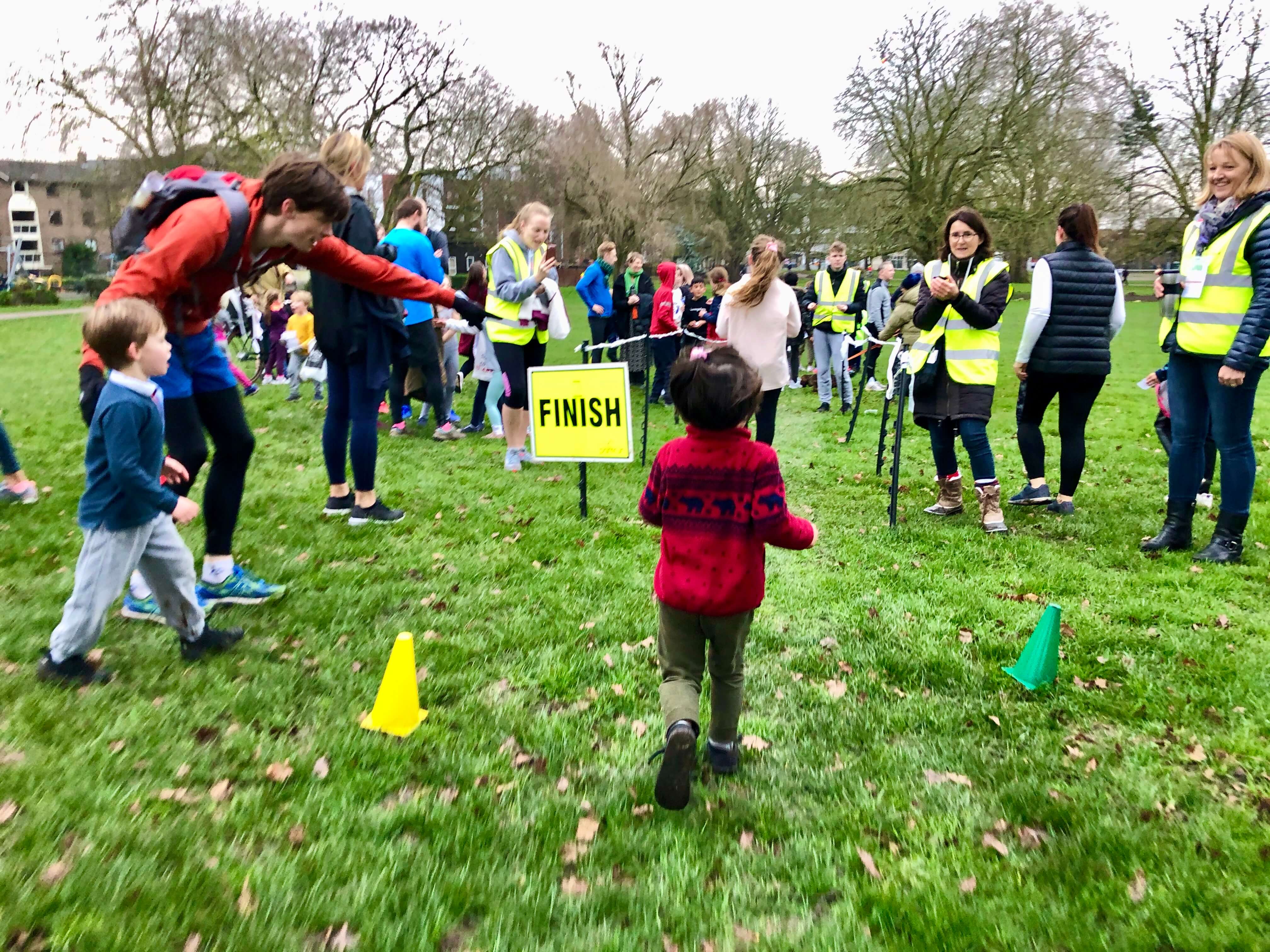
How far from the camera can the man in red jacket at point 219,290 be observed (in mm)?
3254

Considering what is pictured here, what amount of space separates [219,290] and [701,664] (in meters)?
2.57

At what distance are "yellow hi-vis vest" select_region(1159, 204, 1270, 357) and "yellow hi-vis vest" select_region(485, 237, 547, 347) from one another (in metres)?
4.37

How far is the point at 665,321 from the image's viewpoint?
42.0ft

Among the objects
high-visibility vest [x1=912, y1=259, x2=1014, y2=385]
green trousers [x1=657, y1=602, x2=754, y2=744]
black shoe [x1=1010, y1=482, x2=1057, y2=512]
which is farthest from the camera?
black shoe [x1=1010, y1=482, x2=1057, y2=512]

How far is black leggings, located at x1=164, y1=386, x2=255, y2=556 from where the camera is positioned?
3.83 metres

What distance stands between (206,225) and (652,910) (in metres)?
2.94

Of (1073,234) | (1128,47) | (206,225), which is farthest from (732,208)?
(206,225)

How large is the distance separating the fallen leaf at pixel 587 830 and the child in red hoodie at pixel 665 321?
9.38 meters

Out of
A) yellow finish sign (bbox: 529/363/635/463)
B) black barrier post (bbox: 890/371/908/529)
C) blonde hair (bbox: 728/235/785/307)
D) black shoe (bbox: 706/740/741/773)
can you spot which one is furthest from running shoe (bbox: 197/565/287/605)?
black barrier post (bbox: 890/371/908/529)

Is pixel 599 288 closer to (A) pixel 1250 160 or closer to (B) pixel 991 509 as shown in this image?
(B) pixel 991 509

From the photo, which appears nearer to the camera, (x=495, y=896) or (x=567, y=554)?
(x=495, y=896)

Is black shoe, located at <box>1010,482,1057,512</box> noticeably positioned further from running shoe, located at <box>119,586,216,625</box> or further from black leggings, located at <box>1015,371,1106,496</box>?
running shoe, located at <box>119,586,216,625</box>

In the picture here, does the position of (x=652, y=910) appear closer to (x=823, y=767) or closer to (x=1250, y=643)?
(x=823, y=767)

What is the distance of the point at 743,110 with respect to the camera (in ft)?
140
